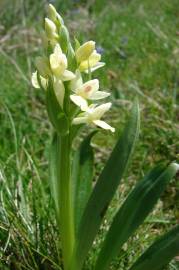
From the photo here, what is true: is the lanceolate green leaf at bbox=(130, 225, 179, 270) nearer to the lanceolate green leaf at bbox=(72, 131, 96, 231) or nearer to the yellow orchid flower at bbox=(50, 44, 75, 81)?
the lanceolate green leaf at bbox=(72, 131, 96, 231)

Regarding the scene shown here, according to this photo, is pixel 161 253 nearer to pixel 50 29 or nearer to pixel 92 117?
pixel 92 117

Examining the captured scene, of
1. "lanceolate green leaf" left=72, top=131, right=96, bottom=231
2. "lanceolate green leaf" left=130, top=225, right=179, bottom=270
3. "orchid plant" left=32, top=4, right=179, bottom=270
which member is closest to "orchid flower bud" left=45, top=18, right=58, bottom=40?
"orchid plant" left=32, top=4, right=179, bottom=270

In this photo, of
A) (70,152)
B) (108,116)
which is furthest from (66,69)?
(108,116)

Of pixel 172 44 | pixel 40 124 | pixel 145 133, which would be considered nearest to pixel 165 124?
pixel 145 133

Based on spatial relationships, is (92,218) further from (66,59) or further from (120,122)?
(120,122)

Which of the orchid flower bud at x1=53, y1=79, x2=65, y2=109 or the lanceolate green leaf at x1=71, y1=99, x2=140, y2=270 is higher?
the orchid flower bud at x1=53, y1=79, x2=65, y2=109
